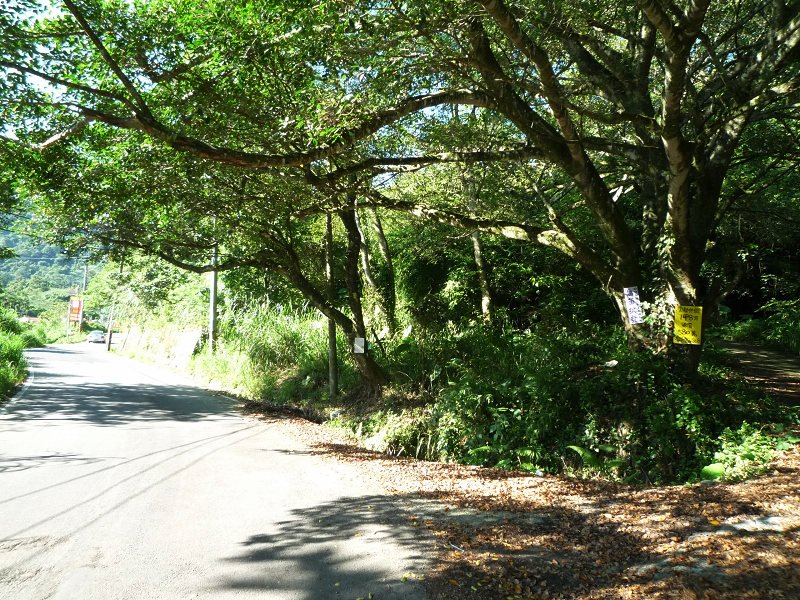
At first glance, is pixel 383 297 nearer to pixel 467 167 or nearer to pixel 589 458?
pixel 467 167

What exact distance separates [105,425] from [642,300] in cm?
944

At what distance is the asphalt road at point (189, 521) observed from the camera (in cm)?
436

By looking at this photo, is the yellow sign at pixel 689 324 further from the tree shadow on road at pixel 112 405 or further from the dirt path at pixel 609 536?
the tree shadow on road at pixel 112 405

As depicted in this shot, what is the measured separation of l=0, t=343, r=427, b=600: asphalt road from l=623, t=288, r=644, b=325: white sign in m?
4.48

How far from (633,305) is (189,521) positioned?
21.1ft

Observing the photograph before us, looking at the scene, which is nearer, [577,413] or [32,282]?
[577,413]

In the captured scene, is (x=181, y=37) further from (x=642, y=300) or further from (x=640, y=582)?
(x=640, y=582)

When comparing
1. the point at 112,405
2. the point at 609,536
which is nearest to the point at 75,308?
the point at 112,405

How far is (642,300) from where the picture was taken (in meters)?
9.03

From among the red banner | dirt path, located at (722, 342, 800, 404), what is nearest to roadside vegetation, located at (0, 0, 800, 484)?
dirt path, located at (722, 342, 800, 404)

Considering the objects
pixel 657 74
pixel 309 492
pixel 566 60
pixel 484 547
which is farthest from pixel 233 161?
pixel 657 74

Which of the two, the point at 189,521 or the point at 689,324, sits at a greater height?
the point at 689,324

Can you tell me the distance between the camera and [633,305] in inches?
344

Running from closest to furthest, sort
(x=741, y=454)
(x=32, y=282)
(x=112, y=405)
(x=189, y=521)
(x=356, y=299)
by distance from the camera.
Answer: (x=189, y=521) → (x=741, y=454) → (x=356, y=299) → (x=112, y=405) → (x=32, y=282)
